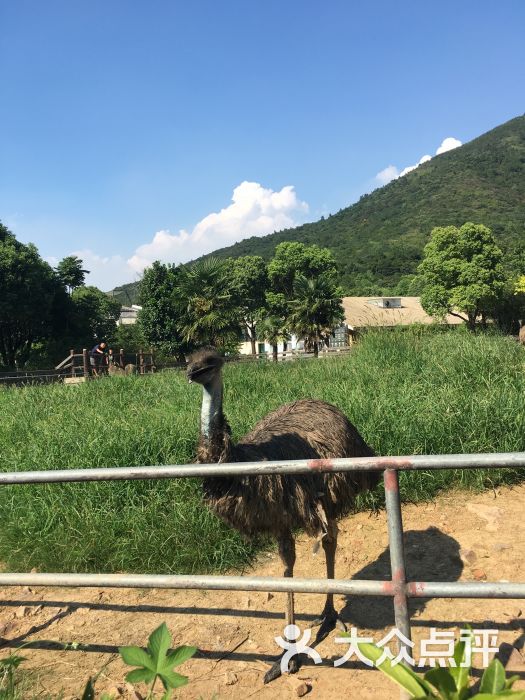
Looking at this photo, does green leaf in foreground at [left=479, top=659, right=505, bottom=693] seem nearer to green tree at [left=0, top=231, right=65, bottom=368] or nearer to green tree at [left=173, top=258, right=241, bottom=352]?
green tree at [left=173, top=258, right=241, bottom=352]

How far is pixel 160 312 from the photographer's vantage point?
38781 mm

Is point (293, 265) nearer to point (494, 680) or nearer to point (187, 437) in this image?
point (187, 437)

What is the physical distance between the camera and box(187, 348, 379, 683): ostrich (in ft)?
9.27

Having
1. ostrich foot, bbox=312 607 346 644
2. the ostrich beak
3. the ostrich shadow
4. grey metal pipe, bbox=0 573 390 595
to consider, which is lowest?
the ostrich shadow

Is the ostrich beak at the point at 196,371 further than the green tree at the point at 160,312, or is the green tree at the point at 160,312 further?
the green tree at the point at 160,312

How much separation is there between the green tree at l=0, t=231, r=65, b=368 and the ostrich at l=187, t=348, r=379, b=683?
101 feet

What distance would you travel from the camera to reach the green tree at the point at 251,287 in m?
48.3

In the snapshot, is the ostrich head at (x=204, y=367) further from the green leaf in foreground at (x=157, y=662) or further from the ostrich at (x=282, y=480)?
the green leaf in foreground at (x=157, y=662)

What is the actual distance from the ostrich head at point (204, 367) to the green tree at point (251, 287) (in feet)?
146

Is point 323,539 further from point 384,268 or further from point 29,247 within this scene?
point 384,268

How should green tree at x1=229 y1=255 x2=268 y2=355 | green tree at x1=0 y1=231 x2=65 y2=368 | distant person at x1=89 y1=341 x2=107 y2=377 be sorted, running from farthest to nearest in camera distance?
green tree at x1=229 y1=255 x2=268 y2=355 < green tree at x1=0 y1=231 x2=65 y2=368 < distant person at x1=89 y1=341 x2=107 y2=377

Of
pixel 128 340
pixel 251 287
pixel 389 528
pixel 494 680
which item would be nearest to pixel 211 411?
pixel 389 528

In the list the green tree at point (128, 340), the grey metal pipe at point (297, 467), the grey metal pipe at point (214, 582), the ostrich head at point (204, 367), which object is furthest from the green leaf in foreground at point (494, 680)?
the green tree at point (128, 340)

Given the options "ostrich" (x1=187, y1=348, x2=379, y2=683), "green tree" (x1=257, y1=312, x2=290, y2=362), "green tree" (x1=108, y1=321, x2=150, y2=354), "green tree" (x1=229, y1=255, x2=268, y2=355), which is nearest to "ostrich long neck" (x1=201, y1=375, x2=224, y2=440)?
"ostrich" (x1=187, y1=348, x2=379, y2=683)
